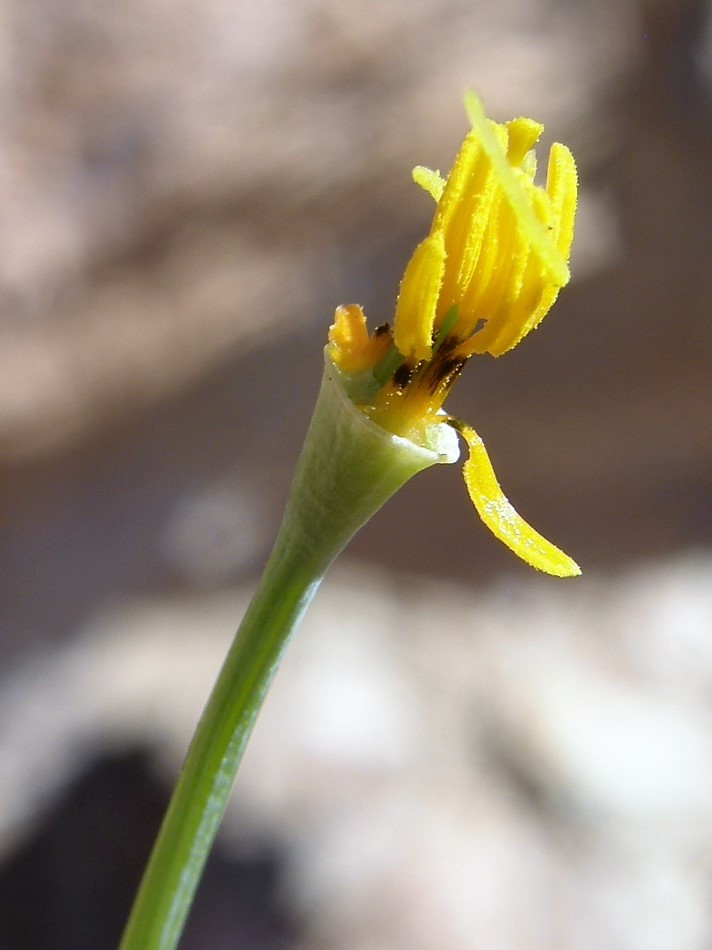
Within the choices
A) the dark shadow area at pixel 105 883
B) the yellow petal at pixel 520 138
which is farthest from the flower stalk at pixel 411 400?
the dark shadow area at pixel 105 883

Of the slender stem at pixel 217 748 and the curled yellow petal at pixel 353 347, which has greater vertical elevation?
the curled yellow petal at pixel 353 347

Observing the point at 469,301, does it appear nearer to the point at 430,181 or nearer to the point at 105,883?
the point at 430,181

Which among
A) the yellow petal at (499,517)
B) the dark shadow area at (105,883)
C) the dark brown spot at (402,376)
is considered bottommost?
the dark shadow area at (105,883)

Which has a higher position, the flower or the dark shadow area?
the flower

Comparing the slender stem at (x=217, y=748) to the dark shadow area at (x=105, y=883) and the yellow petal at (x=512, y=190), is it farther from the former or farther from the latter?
the dark shadow area at (x=105, y=883)

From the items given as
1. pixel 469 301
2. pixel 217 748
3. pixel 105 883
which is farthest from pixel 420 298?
pixel 105 883

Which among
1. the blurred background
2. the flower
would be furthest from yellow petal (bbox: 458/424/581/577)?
the blurred background

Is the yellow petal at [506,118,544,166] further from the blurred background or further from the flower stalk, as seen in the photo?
the blurred background
